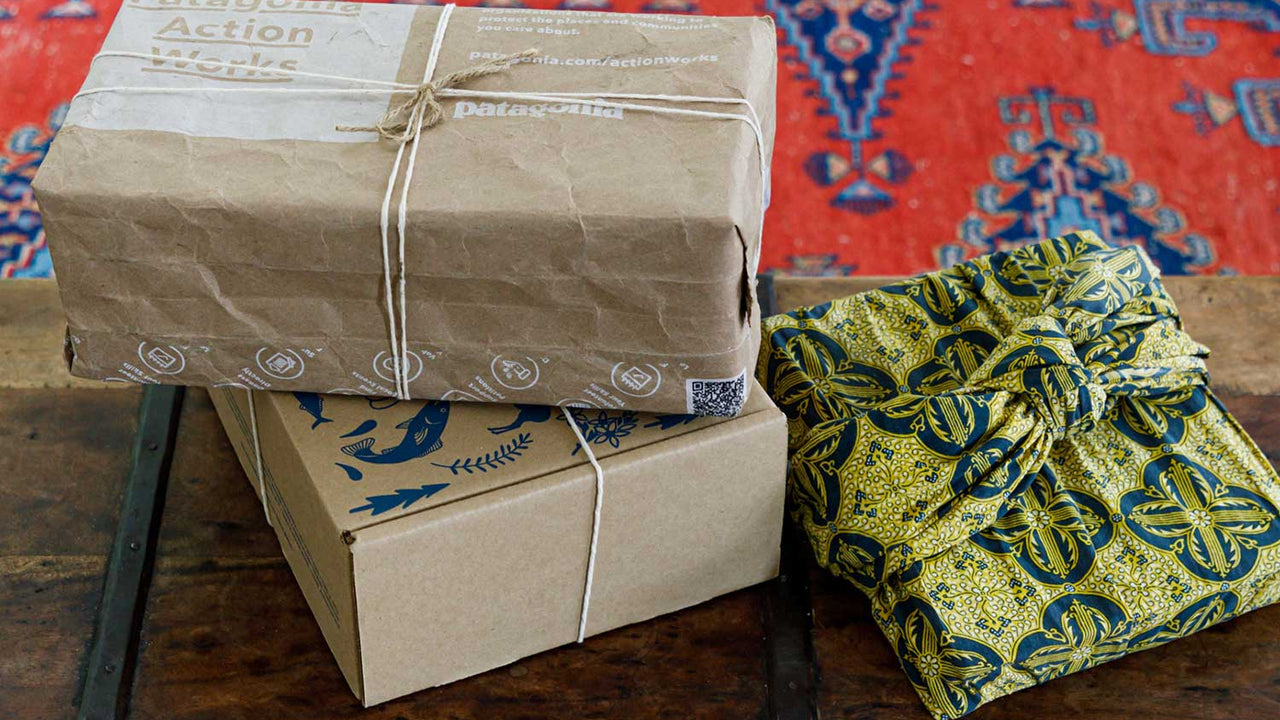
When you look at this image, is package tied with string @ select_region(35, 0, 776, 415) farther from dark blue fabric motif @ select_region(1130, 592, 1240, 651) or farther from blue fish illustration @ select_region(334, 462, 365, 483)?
dark blue fabric motif @ select_region(1130, 592, 1240, 651)

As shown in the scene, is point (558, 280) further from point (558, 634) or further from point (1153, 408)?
point (1153, 408)

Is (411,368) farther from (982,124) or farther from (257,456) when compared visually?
(982,124)

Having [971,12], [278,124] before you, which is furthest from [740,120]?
[971,12]

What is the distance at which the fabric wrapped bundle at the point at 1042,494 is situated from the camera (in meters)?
0.80

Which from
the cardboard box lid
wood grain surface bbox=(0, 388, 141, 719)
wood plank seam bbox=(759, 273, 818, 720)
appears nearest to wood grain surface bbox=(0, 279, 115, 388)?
wood grain surface bbox=(0, 388, 141, 719)

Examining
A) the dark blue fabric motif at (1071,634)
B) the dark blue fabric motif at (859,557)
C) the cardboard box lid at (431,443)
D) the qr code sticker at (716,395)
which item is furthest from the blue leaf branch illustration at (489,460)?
the dark blue fabric motif at (1071,634)

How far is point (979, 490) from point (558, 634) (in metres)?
0.28

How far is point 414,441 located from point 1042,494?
1.34 ft

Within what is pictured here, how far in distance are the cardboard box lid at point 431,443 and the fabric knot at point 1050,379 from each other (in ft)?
0.53

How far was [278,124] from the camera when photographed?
766 mm

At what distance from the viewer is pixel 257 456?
871mm

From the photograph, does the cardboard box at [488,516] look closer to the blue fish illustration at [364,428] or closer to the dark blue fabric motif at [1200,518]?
the blue fish illustration at [364,428]

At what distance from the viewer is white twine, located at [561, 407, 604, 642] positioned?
0.77 m

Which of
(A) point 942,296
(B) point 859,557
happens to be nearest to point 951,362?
(A) point 942,296
